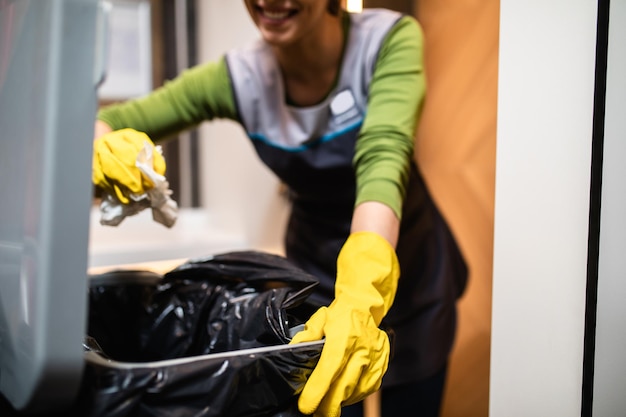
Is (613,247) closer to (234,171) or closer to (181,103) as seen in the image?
(181,103)

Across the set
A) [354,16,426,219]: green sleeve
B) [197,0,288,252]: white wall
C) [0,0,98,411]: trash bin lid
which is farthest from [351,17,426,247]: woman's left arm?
[197,0,288,252]: white wall

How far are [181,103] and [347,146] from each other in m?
0.31

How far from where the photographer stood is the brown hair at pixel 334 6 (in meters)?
1.06

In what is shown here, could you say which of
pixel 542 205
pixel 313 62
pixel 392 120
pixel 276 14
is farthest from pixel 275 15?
pixel 542 205

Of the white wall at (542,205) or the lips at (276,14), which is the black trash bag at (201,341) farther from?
the lips at (276,14)

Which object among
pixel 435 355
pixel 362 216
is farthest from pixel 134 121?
pixel 435 355

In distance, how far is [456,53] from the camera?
1.62 metres

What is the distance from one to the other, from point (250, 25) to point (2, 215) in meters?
1.40

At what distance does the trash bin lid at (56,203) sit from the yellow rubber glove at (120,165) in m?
0.28

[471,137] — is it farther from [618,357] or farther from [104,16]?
[104,16]

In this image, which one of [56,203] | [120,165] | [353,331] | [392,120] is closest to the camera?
[56,203]

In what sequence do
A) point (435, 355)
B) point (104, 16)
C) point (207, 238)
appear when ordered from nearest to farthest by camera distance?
point (104, 16) → point (435, 355) → point (207, 238)

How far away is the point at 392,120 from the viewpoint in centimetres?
90

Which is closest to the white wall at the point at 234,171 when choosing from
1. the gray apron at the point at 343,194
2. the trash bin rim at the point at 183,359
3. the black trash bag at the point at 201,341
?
the gray apron at the point at 343,194
